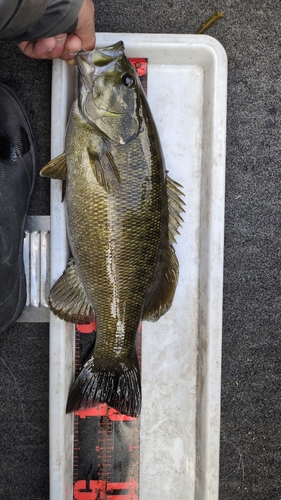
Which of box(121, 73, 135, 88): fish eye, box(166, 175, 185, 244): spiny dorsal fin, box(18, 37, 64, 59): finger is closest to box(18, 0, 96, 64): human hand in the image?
box(18, 37, 64, 59): finger

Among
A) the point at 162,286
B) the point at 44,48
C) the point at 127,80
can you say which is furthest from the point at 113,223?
the point at 44,48

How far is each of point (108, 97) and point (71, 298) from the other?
0.56 meters

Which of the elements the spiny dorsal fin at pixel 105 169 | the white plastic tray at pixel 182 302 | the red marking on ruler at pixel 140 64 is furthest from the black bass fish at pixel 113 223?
the red marking on ruler at pixel 140 64

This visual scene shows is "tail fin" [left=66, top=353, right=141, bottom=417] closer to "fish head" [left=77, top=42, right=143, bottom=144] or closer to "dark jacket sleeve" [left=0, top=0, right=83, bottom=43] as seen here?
"fish head" [left=77, top=42, right=143, bottom=144]

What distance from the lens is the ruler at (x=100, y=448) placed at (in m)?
1.38

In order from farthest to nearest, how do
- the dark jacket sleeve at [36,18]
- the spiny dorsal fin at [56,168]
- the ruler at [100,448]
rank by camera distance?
the ruler at [100,448] < the spiny dorsal fin at [56,168] < the dark jacket sleeve at [36,18]

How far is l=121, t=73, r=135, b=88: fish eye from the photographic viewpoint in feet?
3.51

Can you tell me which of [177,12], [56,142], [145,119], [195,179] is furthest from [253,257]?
[177,12]

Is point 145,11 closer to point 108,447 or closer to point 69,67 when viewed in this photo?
point 69,67

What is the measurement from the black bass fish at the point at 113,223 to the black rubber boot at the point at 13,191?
0.44ft

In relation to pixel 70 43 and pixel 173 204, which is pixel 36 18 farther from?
pixel 173 204

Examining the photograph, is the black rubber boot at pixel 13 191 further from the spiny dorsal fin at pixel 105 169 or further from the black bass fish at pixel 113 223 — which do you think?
the spiny dorsal fin at pixel 105 169

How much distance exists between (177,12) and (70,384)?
50.7 inches

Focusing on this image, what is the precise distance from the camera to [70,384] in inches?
52.1
